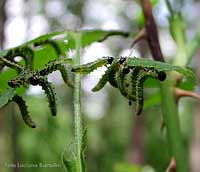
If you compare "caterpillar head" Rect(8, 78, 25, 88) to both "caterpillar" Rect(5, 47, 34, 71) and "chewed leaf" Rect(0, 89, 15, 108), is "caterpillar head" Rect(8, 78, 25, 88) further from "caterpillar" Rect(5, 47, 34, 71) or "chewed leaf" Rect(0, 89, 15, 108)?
"caterpillar" Rect(5, 47, 34, 71)

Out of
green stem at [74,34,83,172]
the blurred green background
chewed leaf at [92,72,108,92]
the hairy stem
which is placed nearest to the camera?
green stem at [74,34,83,172]

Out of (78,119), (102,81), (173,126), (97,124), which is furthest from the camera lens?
(97,124)

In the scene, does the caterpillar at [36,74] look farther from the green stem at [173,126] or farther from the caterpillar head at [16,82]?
the green stem at [173,126]

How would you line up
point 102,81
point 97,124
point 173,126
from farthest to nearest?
point 97,124 < point 173,126 < point 102,81

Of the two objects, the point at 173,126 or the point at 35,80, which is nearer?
the point at 35,80

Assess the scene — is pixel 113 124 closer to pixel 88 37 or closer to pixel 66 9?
pixel 66 9

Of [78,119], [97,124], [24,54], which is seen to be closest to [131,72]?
[78,119]

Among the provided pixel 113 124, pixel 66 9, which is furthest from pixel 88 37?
pixel 113 124

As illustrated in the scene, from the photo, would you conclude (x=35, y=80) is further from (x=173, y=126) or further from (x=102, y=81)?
(x=173, y=126)

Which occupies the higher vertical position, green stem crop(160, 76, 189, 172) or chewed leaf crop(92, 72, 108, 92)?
chewed leaf crop(92, 72, 108, 92)

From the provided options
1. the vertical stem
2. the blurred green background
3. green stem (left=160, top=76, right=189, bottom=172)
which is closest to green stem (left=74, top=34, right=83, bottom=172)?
the vertical stem

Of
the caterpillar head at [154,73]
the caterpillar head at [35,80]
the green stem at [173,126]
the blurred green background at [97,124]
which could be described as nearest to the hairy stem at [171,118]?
the green stem at [173,126]

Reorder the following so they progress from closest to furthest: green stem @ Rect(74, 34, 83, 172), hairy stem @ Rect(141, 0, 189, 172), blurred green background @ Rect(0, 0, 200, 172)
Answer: green stem @ Rect(74, 34, 83, 172)
hairy stem @ Rect(141, 0, 189, 172)
blurred green background @ Rect(0, 0, 200, 172)
